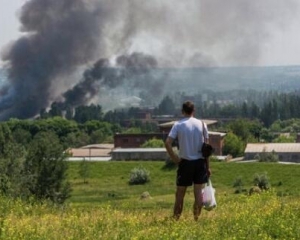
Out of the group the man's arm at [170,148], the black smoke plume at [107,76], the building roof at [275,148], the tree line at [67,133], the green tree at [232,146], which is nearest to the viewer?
the man's arm at [170,148]

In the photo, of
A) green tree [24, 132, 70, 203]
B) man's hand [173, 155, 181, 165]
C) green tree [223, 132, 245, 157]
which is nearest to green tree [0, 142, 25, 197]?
green tree [24, 132, 70, 203]

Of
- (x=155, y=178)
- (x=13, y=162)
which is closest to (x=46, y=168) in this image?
(x=13, y=162)

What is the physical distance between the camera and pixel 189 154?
8703 mm

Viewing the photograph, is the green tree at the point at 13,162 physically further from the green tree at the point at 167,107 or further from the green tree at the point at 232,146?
the green tree at the point at 167,107

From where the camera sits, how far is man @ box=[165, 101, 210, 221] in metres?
8.66

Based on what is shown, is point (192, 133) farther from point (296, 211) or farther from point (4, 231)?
point (4, 231)

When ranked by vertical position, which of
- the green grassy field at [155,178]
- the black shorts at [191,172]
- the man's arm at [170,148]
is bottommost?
the green grassy field at [155,178]

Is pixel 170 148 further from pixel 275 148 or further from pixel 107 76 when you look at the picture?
pixel 107 76

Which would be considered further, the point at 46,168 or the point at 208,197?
the point at 46,168

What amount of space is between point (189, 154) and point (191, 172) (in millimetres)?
207

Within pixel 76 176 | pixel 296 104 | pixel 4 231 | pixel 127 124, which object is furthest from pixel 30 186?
pixel 296 104

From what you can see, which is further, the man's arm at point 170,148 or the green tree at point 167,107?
the green tree at point 167,107

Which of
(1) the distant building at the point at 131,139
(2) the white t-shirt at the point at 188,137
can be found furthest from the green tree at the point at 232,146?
(2) the white t-shirt at the point at 188,137

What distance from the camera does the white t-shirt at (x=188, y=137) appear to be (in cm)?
866
